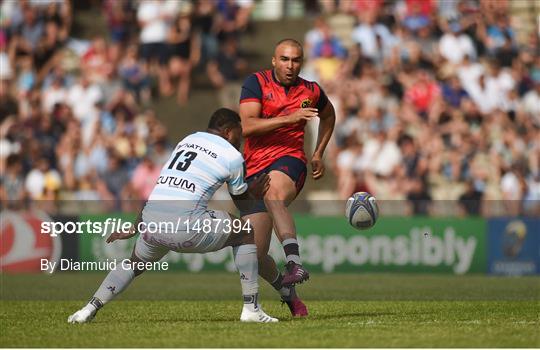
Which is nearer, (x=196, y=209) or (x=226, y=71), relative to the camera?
(x=196, y=209)

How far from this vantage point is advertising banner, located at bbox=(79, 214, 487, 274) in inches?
899

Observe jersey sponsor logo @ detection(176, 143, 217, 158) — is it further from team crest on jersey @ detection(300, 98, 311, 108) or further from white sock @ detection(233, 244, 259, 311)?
team crest on jersey @ detection(300, 98, 311, 108)

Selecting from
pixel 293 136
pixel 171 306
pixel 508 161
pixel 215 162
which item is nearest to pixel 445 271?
pixel 508 161

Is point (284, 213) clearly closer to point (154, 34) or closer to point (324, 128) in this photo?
point (324, 128)

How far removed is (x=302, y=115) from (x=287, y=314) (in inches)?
94.0

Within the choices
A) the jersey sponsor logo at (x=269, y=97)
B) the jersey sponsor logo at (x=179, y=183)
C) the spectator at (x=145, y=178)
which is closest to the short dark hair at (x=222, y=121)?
the jersey sponsor logo at (x=179, y=183)

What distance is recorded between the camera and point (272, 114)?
12.6 m

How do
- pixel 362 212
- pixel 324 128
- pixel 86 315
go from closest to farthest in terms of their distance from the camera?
pixel 86 315, pixel 362 212, pixel 324 128

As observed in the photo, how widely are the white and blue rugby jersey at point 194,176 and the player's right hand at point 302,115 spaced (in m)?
0.80

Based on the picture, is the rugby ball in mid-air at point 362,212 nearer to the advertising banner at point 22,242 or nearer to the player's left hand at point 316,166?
the player's left hand at point 316,166

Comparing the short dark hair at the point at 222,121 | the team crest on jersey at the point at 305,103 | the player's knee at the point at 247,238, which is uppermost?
the team crest on jersey at the point at 305,103

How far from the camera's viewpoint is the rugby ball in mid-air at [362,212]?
42.3ft

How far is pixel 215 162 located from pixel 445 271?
40.2 feet

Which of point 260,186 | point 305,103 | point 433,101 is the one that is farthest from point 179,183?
point 433,101
